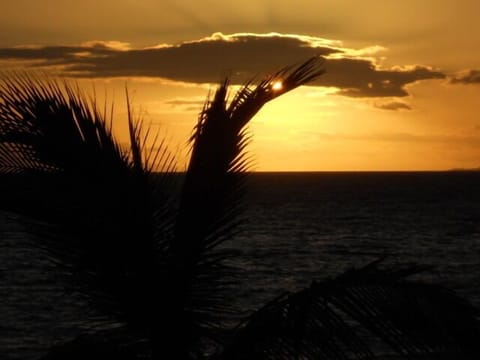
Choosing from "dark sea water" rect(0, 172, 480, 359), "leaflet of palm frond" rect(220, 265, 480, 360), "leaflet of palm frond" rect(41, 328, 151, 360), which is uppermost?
"leaflet of palm frond" rect(220, 265, 480, 360)

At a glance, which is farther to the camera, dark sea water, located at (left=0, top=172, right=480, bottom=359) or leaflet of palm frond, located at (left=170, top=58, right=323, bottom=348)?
dark sea water, located at (left=0, top=172, right=480, bottom=359)

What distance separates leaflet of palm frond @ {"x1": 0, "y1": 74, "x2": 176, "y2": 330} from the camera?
19.8 feet

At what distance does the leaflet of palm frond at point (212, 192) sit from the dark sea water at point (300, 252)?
0.66 feet

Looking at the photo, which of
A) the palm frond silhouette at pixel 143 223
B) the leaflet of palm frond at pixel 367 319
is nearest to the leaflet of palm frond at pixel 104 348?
the palm frond silhouette at pixel 143 223

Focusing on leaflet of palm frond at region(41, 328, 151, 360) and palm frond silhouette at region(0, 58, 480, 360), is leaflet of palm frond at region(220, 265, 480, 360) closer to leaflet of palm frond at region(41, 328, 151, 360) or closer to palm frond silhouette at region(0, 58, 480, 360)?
palm frond silhouette at region(0, 58, 480, 360)

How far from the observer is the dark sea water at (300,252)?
1676 inches

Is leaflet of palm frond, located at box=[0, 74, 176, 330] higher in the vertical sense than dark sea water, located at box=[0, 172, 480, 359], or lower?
higher

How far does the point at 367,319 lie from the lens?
541 cm

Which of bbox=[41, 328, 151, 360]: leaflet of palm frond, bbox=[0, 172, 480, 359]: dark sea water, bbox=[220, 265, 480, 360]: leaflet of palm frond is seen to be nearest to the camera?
bbox=[220, 265, 480, 360]: leaflet of palm frond

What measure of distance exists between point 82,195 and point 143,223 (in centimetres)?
44

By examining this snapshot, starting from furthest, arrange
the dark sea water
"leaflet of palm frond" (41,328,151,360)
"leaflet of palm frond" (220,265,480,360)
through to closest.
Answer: the dark sea water
"leaflet of palm frond" (41,328,151,360)
"leaflet of palm frond" (220,265,480,360)

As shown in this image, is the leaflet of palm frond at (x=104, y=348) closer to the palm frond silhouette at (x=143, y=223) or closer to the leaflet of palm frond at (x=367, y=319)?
the palm frond silhouette at (x=143, y=223)

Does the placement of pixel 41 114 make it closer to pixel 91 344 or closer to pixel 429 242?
pixel 91 344

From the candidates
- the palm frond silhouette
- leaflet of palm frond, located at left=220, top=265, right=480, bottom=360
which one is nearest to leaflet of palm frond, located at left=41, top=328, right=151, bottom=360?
the palm frond silhouette
